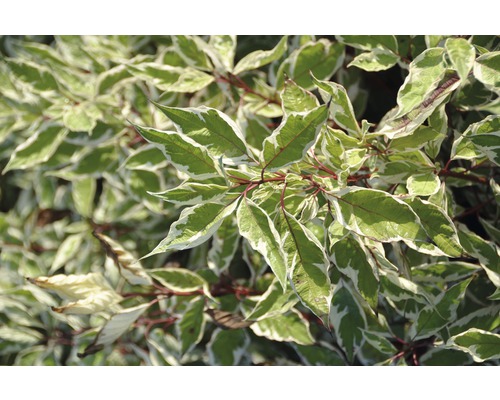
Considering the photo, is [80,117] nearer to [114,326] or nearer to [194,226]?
[114,326]

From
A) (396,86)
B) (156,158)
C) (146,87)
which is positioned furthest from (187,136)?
(396,86)

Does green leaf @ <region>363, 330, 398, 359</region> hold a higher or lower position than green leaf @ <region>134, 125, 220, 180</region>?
lower

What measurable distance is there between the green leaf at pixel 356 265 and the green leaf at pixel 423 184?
0.13 m

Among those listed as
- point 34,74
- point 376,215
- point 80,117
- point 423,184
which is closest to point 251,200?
point 376,215

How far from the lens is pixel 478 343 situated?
3.38 ft

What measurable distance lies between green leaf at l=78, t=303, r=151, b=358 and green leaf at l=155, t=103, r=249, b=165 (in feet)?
1.52

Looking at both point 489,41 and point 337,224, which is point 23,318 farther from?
point 489,41

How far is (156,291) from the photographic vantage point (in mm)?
1320

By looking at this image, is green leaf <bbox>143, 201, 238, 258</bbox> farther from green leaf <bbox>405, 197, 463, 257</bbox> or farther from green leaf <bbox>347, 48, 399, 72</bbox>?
green leaf <bbox>347, 48, 399, 72</bbox>

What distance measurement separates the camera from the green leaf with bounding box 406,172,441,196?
0.94 meters

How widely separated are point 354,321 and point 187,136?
1.69ft

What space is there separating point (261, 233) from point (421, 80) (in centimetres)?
37

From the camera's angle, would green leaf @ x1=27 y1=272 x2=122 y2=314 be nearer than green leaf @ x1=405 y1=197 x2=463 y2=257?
No

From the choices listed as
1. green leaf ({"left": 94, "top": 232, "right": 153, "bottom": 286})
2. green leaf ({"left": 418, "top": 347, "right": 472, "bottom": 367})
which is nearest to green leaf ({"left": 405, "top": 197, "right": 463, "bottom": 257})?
green leaf ({"left": 418, "top": 347, "right": 472, "bottom": 367})
